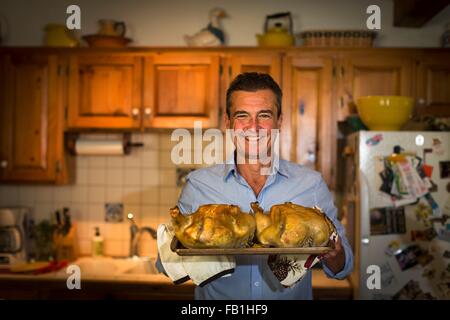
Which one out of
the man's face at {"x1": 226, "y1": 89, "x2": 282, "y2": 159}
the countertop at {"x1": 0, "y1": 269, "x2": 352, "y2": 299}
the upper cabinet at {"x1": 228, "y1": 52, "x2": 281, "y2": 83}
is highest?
the upper cabinet at {"x1": 228, "y1": 52, "x2": 281, "y2": 83}

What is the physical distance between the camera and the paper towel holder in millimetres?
2410

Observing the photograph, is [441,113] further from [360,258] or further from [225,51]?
[225,51]

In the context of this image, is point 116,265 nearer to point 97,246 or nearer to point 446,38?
point 97,246

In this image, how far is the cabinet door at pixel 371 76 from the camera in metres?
2.21

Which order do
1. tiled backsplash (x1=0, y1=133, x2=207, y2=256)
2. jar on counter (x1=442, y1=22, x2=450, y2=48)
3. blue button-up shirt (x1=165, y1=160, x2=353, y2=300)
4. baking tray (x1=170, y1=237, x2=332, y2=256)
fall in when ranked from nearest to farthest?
Result: baking tray (x1=170, y1=237, x2=332, y2=256)
blue button-up shirt (x1=165, y1=160, x2=353, y2=300)
jar on counter (x1=442, y1=22, x2=450, y2=48)
tiled backsplash (x1=0, y1=133, x2=207, y2=256)

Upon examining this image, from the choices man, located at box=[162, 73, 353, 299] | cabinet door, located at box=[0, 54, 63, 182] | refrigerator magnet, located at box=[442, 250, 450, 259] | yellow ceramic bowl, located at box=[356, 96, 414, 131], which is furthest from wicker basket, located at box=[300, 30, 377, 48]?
cabinet door, located at box=[0, 54, 63, 182]

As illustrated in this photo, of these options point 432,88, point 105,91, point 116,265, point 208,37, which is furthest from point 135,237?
point 432,88

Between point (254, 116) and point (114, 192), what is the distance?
1517mm

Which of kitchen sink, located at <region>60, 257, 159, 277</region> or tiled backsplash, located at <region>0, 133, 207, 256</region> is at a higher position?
tiled backsplash, located at <region>0, 133, 207, 256</region>

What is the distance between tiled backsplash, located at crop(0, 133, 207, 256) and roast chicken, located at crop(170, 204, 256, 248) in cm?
162

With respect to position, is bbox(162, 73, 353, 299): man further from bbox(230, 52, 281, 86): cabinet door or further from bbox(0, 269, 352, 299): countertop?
bbox(230, 52, 281, 86): cabinet door

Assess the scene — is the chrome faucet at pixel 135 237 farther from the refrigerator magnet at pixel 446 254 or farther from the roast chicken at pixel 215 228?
the roast chicken at pixel 215 228

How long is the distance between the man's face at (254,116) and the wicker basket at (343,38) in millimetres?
1145

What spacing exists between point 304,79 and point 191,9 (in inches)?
26.4
